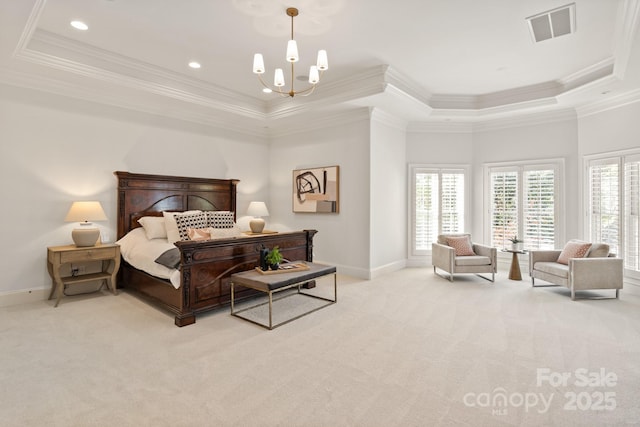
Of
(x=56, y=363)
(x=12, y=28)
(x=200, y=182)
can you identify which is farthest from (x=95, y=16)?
(x=56, y=363)

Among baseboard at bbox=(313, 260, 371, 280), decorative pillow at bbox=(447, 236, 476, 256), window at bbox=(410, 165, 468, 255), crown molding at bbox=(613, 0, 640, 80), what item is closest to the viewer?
crown molding at bbox=(613, 0, 640, 80)

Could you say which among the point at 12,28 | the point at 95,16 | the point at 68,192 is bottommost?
the point at 68,192

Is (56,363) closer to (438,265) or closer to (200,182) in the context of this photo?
(200,182)

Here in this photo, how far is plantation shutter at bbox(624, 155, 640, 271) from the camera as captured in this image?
474 cm

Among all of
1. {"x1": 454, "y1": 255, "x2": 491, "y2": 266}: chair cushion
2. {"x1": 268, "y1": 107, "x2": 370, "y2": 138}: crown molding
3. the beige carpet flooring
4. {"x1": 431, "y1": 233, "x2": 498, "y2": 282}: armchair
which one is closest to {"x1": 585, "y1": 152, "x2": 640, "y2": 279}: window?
the beige carpet flooring

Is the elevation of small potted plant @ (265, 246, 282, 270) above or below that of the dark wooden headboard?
below

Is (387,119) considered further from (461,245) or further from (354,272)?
(354,272)

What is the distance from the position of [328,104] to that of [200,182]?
8.73 feet

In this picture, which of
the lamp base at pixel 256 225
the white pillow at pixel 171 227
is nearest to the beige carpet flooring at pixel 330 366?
the white pillow at pixel 171 227

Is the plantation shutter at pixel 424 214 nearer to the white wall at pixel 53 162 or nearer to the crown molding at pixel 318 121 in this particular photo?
the crown molding at pixel 318 121

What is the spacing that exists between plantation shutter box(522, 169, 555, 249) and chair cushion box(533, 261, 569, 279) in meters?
1.12

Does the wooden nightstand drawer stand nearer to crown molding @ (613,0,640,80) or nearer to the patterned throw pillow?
the patterned throw pillow

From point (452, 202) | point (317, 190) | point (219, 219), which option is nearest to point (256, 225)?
point (219, 219)

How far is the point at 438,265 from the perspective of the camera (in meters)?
5.73
